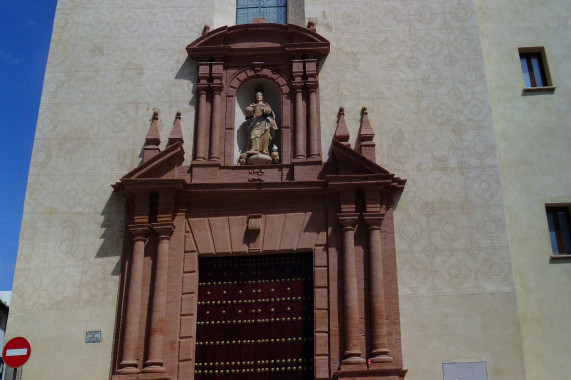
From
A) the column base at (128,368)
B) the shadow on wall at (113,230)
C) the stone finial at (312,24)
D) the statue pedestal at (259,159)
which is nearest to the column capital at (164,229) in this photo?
the shadow on wall at (113,230)

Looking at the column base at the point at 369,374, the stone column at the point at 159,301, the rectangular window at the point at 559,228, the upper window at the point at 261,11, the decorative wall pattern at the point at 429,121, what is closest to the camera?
the column base at the point at 369,374

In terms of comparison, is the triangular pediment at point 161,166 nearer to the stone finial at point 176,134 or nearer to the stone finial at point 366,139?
the stone finial at point 176,134

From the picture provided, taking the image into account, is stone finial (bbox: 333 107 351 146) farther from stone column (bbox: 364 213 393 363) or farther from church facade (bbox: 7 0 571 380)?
stone column (bbox: 364 213 393 363)

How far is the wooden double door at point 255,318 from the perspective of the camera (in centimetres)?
1034

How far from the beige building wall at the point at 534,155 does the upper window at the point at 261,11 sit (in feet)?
12.9

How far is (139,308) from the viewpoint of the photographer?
10.5m

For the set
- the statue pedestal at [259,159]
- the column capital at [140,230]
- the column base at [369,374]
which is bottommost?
the column base at [369,374]

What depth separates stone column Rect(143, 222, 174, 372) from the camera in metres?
10.1

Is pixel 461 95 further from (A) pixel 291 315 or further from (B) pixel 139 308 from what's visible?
(B) pixel 139 308

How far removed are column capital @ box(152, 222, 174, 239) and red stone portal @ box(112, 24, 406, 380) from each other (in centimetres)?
2

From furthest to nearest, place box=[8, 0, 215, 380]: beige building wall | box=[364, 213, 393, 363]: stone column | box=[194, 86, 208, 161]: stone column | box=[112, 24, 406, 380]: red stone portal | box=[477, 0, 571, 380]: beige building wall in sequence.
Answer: box=[194, 86, 208, 161]: stone column < box=[8, 0, 215, 380]: beige building wall < box=[477, 0, 571, 380]: beige building wall < box=[112, 24, 406, 380]: red stone portal < box=[364, 213, 393, 363]: stone column

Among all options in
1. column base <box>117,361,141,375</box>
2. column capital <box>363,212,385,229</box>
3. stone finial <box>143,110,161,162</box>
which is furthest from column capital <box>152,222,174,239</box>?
column capital <box>363,212,385,229</box>

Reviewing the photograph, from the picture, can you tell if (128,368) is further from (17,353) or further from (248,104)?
(248,104)

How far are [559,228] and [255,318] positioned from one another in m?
5.26
